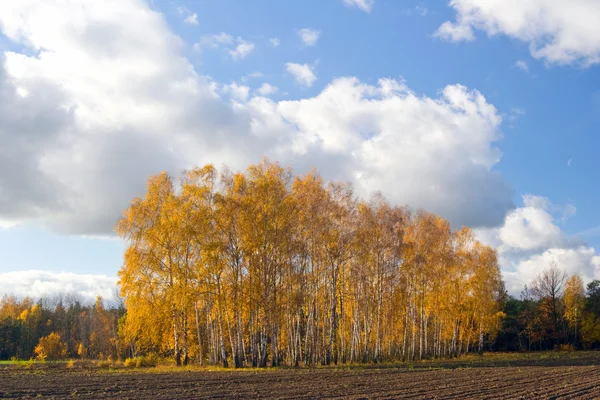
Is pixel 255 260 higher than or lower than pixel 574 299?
higher

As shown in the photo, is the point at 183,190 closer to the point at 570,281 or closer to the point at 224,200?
the point at 224,200

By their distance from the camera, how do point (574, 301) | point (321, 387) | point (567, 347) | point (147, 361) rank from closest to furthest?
point (321, 387) → point (147, 361) → point (567, 347) → point (574, 301)

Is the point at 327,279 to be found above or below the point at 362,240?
below

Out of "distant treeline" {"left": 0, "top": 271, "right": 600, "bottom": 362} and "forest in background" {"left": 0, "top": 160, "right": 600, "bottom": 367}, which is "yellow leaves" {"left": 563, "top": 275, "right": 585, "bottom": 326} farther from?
"forest in background" {"left": 0, "top": 160, "right": 600, "bottom": 367}

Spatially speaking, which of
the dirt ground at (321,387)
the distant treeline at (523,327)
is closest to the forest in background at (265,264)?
the dirt ground at (321,387)

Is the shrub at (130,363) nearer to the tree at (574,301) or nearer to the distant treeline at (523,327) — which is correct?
the distant treeline at (523,327)

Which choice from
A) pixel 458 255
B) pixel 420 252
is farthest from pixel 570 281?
pixel 420 252

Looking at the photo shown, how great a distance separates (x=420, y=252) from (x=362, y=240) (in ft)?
36.2

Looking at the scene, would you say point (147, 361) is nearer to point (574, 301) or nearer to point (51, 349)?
point (51, 349)

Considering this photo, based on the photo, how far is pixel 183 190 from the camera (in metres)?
38.6

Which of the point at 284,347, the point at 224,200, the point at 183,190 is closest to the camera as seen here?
the point at 224,200

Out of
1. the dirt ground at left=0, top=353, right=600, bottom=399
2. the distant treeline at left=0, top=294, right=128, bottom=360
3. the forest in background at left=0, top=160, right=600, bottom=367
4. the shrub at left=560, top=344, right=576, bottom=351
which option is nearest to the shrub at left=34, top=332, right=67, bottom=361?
the distant treeline at left=0, top=294, right=128, bottom=360

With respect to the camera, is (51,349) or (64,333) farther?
(64,333)

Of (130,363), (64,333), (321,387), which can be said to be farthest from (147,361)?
(64,333)
